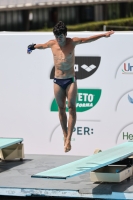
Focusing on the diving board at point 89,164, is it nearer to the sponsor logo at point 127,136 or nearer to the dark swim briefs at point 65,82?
the sponsor logo at point 127,136

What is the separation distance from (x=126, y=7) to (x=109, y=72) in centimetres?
2916

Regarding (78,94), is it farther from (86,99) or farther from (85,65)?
(85,65)

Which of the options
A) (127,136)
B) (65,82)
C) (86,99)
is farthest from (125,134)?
(65,82)

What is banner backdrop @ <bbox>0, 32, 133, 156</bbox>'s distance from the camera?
11.5 metres

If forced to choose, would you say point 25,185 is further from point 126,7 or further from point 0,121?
point 126,7

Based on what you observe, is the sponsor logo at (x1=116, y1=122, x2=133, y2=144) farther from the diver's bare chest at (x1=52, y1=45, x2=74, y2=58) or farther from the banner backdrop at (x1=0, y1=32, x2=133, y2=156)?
the diver's bare chest at (x1=52, y1=45, x2=74, y2=58)

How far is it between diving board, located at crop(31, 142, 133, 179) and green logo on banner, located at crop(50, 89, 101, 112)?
1.18 meters

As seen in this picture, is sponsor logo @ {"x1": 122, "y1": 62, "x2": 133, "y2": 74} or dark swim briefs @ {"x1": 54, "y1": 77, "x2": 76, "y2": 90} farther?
sponsor logo @ {"x1": 122, "y1": 62, "x2": 133, "y2": 74}

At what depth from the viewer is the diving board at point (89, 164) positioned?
8.66 metres

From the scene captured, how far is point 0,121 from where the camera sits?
12.0 meters

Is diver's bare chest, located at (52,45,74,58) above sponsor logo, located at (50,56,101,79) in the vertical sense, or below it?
above

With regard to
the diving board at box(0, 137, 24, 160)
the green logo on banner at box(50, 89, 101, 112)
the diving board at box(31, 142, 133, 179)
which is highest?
the green logo on banner at box(50, 89, 101, 112)

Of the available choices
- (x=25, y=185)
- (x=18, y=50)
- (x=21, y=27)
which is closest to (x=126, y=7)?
(x=21, y=27)

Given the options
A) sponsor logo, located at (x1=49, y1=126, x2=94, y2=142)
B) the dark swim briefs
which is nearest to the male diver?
the dark swim briefs
